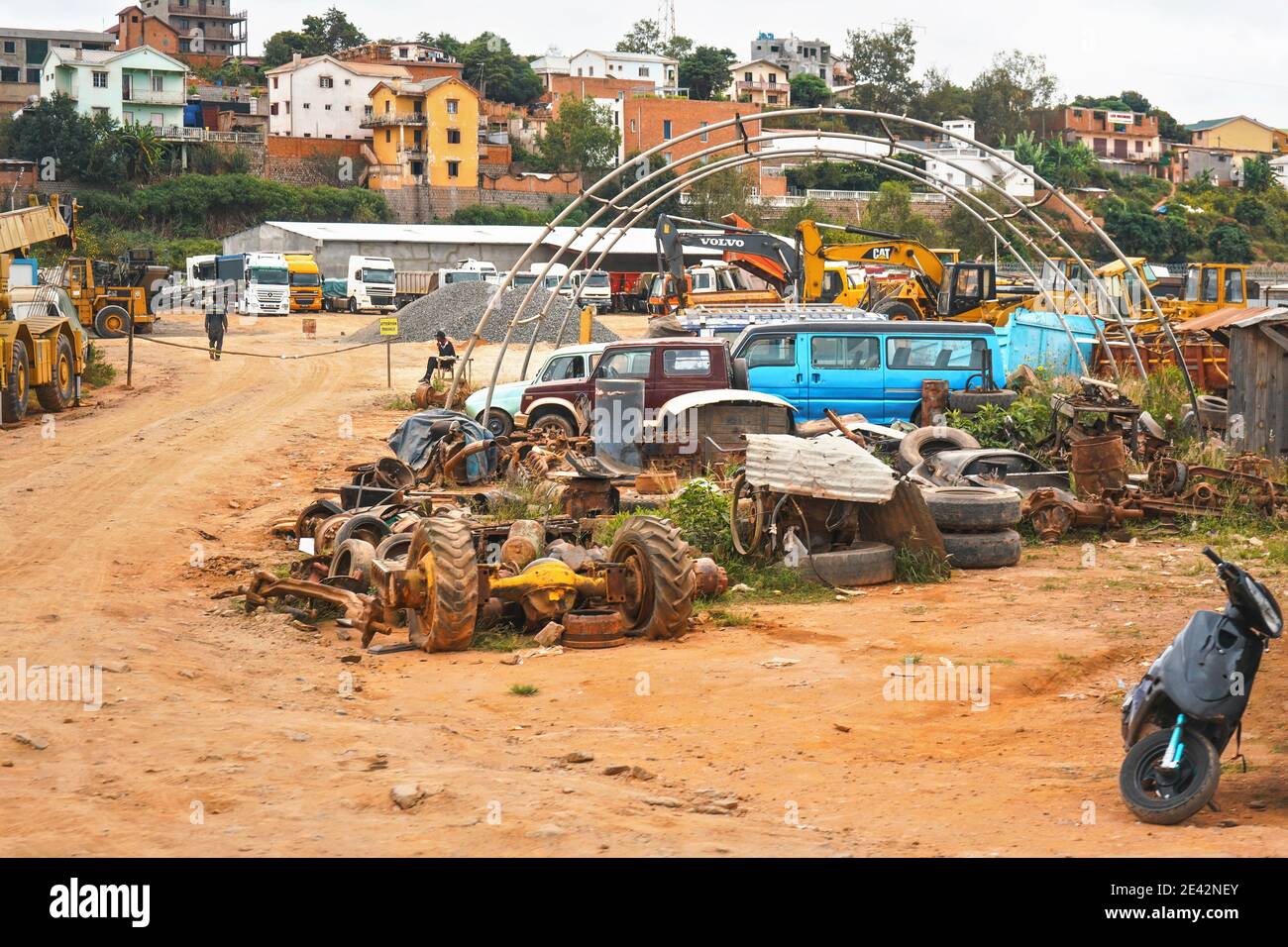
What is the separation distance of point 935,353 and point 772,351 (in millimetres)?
2155

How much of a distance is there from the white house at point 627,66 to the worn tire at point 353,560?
355ft

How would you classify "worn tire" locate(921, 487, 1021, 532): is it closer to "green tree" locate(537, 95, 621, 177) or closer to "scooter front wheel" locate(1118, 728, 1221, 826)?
"scooter front wheel" locate(1118, 728, 1221, 826)

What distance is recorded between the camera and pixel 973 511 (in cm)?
1335

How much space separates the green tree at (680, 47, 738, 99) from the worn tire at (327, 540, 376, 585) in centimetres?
10905

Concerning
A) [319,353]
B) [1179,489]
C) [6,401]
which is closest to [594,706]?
[1179,489]

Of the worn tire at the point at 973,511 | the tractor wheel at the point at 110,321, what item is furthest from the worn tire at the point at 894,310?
the tractor wheel at the point at 110,321

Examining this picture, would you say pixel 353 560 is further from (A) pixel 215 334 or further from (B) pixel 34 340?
(A) pixel 215 334

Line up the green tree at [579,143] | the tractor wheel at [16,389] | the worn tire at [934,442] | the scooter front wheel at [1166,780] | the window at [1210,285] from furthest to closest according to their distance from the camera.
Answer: the green tree at [579,143], the window at [1210,285], the tractor wheel at [16,389], the worn tire at [934,442], the scooter front wheel at [1166,780]

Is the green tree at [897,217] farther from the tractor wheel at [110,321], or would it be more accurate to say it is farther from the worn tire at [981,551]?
the worn tire at [981,551]

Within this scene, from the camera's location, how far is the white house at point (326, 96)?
85875 mm

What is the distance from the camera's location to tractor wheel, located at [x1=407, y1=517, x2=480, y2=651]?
10.1m

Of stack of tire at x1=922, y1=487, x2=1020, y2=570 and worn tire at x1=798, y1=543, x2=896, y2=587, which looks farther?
stack of tire at x1=922, y1=487, x2=1020, y2=570

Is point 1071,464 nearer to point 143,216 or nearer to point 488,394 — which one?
point 488,394

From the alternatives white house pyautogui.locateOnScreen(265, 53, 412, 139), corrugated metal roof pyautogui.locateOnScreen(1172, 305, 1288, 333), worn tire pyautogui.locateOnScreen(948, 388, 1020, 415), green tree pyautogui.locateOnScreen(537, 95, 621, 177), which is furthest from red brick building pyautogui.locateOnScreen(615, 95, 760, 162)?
worn tire pyautogui.locateOnScreen(948, 388, 1020, 415)
